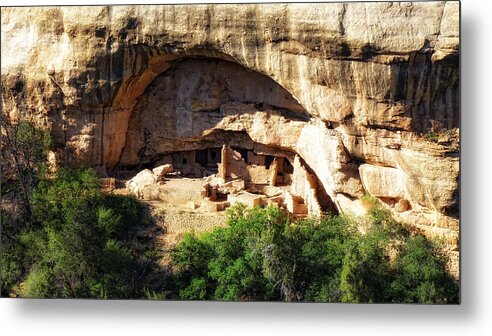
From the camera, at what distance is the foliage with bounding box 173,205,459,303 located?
1265 centimetres

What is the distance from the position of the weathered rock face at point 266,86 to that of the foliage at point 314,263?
0.49 meters

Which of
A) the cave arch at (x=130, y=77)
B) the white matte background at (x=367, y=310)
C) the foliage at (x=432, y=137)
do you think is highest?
the cave arch at (x=130, y=77)

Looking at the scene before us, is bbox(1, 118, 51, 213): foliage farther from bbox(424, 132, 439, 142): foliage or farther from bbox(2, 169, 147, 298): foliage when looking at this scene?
bbox(424, 132, 439, 142): foliage

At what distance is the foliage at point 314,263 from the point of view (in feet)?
41.5

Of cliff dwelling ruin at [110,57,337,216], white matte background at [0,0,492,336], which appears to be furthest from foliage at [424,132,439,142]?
cliff dwelling ruin at [110,57,337,216]

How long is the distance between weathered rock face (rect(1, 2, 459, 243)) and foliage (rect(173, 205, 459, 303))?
49cm

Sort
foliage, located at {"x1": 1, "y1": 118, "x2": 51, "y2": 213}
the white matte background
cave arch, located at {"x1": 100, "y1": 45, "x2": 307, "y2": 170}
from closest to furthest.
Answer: the white matte background < cave arch, located at {"x1": 100, "y1": 45, "x2": 307, "y2": 170} < foliage, located at {"x1": 1, "y1": 118, "x2": 51, "y2": 213}

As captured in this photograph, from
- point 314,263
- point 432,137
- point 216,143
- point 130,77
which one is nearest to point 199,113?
point 216,143

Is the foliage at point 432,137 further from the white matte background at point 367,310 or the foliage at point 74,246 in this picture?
the foliage at point 74,246

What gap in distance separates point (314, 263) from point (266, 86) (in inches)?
142

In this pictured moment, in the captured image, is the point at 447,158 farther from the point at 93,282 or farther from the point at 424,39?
the point at 93,282

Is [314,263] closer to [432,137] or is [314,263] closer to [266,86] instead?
[432,137]

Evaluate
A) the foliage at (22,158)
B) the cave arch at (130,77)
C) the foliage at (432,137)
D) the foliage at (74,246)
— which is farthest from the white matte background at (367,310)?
the foliage at (22,158)

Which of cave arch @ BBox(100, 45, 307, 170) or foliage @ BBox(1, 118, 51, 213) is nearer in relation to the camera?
cave arch @ BBox(100, 45, 307, 170)
